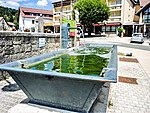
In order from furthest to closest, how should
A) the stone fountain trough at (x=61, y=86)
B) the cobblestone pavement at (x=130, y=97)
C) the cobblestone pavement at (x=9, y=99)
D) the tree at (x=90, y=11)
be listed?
1. the tree at (x=90, y=11)
2. the cobblestone pavement at (x=130, y=97)
3. the cobblestone pavement at (x=9, y=99)
4. the stone fountain trough at (x=61, y=86)

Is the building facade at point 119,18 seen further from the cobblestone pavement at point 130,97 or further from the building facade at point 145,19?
the cobblestone pavement at point 130,97

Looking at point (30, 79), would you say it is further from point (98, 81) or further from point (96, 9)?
point (96, 9)

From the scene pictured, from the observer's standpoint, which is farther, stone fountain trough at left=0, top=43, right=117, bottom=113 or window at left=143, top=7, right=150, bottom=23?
window at left=143, top=7, right=150, bottom=23

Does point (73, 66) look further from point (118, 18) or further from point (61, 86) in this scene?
point (118, 18)

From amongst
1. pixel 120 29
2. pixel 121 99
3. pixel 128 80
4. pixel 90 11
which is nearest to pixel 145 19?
Result: pixel 120 29

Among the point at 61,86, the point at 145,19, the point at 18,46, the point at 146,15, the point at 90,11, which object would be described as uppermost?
the point at 90,11

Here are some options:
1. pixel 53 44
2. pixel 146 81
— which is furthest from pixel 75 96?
pixel 53 44

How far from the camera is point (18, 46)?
667 centimetres

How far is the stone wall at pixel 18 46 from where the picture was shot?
5.93 meters

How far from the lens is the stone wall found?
5.93 metres

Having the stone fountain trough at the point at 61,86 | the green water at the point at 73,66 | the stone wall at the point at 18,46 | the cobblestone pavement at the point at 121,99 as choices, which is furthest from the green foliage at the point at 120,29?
the stone fountain trough at the point at 61,86

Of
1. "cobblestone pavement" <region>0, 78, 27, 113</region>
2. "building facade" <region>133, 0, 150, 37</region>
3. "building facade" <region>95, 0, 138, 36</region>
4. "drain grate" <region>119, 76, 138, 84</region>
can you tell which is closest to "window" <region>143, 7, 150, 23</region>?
"building facade" <region>133, 0, 150, 37</region>

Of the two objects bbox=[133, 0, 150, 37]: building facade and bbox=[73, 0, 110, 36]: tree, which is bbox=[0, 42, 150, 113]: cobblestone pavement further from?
bbox=[133, 0, 150, 37]: building facade

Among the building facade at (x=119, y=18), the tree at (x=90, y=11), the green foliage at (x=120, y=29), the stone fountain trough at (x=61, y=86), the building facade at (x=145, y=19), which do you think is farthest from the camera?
the building facade at (x=119, y=18)
